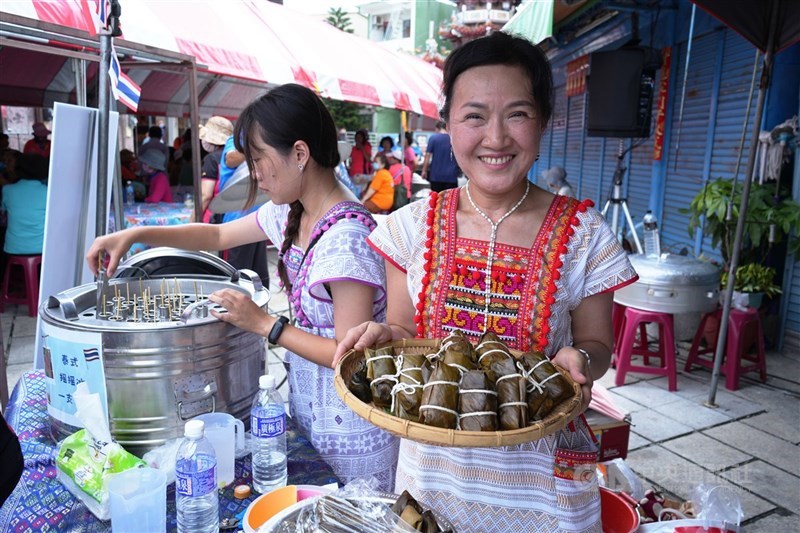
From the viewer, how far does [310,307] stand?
1.69 m

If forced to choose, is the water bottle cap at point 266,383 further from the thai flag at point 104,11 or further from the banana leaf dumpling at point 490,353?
the thai flag at point 104,11

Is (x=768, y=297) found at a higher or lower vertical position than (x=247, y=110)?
lower

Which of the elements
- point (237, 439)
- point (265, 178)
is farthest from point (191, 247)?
point (237, 439)

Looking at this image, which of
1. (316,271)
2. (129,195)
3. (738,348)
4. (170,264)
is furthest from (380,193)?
(316,271)

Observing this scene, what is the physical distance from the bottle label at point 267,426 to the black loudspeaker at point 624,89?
5.43 metres

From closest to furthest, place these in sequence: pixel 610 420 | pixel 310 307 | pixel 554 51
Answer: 1. pixel 310 307
2. pixel 610 420
3. pixel 554 51

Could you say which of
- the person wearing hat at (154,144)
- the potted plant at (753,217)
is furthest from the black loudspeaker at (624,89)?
the person wearing hat at (154,144)

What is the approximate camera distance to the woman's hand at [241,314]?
1.50 meters

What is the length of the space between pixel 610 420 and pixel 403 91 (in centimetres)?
683

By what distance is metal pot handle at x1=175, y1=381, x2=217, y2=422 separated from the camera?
1.44m

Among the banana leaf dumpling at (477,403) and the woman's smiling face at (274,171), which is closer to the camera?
the banana leaf dumpling at (477,403)

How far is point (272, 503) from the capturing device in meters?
1.28

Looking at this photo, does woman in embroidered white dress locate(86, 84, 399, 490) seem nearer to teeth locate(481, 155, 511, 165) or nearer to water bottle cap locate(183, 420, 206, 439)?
water bottle cap locate(183, 420, 206, 439)

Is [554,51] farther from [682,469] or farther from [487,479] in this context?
[487,479]
